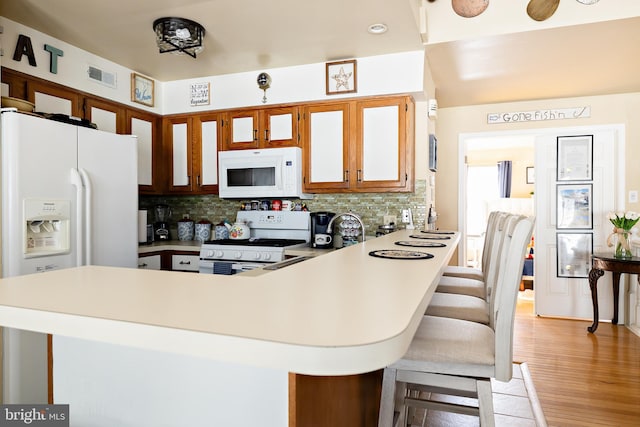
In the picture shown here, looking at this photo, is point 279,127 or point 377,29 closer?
point 377,29

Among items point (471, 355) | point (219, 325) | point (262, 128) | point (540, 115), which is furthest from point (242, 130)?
point (219, 325)

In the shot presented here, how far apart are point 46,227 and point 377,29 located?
2475 mm

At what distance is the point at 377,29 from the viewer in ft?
9.27

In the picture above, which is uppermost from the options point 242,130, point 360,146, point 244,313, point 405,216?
point 242,130

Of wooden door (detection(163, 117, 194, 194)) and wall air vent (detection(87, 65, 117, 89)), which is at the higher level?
wall air vent (detection(87, 65, 117, 89))

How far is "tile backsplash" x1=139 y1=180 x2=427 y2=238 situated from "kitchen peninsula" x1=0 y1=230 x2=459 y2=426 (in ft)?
7.47

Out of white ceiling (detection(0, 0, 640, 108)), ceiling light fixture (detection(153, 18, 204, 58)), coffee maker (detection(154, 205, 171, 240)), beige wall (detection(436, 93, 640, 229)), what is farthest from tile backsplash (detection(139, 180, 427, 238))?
ceiling light fixture (detection(153, 18, 204, 58))

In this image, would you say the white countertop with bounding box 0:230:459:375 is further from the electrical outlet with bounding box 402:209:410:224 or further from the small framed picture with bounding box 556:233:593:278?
the small framed picture with bounding box 556:233:593:278

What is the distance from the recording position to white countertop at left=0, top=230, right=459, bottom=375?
1.93ft

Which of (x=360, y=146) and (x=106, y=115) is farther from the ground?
(x=106, y=115)

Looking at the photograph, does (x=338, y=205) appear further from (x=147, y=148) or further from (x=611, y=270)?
(x=611, y=270)

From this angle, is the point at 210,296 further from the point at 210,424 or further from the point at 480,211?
the point at 480,211

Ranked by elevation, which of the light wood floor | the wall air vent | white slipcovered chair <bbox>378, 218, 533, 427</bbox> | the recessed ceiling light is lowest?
the light wood floor

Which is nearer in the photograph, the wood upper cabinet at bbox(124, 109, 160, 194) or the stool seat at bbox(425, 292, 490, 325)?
the stool seat at bbox(425, 292, 490, 325)
